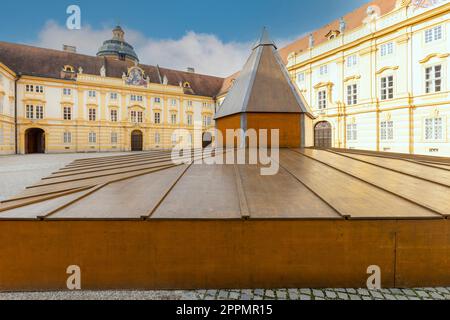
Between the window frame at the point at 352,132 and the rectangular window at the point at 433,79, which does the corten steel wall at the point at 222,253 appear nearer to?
the rectangular window at the point at 433,79

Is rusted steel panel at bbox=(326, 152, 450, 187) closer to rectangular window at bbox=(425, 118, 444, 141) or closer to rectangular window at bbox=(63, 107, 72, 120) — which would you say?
rectangular window at bbox=(425, 118, 444, 141)

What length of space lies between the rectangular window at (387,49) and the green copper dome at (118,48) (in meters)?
45.7

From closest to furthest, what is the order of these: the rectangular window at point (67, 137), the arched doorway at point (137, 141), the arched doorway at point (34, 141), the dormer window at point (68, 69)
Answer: the arched doorway at point (34, 141) → the rectangular window at point (67, 137) → the dormer window at point (68, 69) → the arched doorway at point (137, 141)

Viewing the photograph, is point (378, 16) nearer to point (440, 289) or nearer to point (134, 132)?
point (440, 289)

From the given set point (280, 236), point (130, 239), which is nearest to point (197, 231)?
point (130, 239)

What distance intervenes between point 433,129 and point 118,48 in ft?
174

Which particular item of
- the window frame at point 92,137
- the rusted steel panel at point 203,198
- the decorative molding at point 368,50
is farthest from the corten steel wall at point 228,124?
the window frame at point 92,137

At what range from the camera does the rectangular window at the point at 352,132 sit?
82.9ft

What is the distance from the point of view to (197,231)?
3.32m

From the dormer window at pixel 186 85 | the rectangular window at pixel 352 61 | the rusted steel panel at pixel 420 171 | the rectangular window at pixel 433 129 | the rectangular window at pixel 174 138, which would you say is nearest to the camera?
the rusted steel panel at pixel 420 171

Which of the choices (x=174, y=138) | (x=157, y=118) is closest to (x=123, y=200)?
(x=157, y=118)

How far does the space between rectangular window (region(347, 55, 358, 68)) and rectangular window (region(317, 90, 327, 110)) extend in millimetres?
3725

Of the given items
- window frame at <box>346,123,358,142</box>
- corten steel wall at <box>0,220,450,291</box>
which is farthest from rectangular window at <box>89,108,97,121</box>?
corten steel wall at <box>0,220,450,291</box>

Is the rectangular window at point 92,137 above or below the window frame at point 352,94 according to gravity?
below
